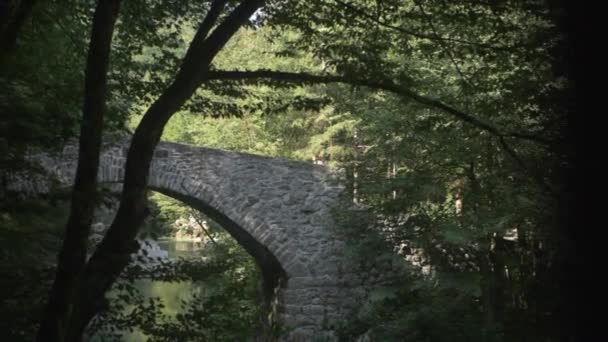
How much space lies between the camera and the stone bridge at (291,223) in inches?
412

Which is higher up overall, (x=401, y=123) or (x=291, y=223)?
(x=401, y=123)

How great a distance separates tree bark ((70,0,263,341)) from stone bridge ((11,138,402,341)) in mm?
6558

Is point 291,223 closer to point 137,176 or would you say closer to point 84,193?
point 137,176

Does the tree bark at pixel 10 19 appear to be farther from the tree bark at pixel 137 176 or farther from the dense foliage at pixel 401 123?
the tree bark at pixel 137 176

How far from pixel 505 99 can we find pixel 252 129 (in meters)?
11.8

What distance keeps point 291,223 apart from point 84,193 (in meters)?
7.86

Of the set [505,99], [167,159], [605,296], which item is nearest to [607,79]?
[605,296]

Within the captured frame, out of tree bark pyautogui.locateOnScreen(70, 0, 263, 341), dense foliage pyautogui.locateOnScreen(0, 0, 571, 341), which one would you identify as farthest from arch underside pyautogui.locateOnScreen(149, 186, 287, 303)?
tree bark pyautogui.locateOnScreen(70, 0, 263, 341)

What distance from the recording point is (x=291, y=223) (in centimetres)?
1101

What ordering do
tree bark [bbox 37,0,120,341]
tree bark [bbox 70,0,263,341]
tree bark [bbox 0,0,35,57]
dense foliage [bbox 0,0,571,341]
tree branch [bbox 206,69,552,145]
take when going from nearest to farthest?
tree bark [bbox 37,0,120,341]
tree bark [bbox 0,0,35,57]
tree bark [bbox 70,0,263,341]
tree branch [bbox 206,69,552,145]
dense foliage [bbox 0,0,571,341]

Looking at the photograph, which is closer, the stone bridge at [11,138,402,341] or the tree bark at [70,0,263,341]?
the tree bark at [70,0,263,341]

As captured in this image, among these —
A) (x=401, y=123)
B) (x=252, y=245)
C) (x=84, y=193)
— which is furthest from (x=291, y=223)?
(x=84, y=193)

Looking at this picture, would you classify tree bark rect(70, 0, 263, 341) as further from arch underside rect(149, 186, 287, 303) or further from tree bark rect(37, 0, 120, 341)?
arch underside rect(149, 186, 287, 303)

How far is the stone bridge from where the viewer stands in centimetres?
1048
